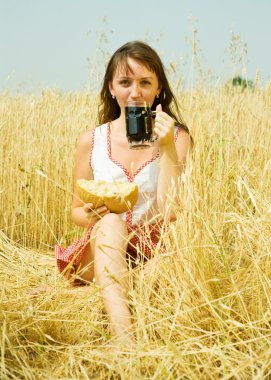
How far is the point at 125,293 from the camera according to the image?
196cm

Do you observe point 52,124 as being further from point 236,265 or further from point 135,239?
point 236,265

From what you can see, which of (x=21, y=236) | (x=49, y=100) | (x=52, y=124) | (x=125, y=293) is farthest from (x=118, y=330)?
(x=49, y=100)

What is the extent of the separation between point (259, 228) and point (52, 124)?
2103 millimetres

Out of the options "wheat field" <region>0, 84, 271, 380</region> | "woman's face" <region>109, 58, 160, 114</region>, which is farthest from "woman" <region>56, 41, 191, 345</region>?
"wheat field" <region>0, 84, 271, 380</region>

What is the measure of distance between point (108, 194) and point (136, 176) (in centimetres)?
33

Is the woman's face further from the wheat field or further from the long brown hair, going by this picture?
the wheat field

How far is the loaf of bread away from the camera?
2146 millimetres

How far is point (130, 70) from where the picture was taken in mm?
2453

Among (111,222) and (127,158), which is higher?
(127,158)

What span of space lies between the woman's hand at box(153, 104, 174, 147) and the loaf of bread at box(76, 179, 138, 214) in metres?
0.20

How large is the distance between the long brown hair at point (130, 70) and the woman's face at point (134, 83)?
0.8 inches

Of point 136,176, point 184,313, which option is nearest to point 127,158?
point 136,176

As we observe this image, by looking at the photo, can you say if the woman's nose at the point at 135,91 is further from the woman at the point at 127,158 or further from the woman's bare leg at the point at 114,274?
the woman's bare leg at the point at 114,274

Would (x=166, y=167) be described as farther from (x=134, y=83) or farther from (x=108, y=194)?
(x=134, y=83)
